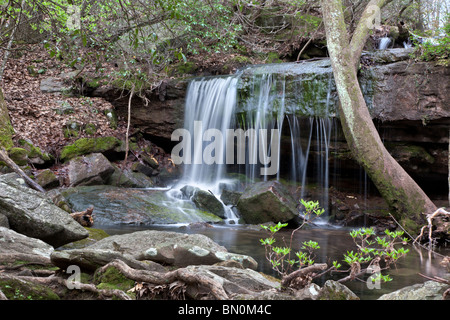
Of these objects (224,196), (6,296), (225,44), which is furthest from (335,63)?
(6,296)

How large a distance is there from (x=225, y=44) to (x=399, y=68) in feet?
22.0

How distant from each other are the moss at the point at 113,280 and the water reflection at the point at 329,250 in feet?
6.09

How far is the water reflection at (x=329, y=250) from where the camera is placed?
4.72m

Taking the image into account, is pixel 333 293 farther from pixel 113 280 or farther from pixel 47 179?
pixel 47 179

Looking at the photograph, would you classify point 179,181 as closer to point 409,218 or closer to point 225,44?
point 225,44

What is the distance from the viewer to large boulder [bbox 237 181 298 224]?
8852 mm

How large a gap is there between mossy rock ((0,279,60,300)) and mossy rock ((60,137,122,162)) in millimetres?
8541

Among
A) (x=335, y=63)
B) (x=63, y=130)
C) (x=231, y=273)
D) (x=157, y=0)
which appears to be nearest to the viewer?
(x=231, y=273)

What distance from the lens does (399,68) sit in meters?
9.33

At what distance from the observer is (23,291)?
2.97 metres

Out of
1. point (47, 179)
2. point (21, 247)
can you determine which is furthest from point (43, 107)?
point (21, 247)

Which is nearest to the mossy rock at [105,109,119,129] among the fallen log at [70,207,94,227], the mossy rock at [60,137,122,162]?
the mossy rock at [60,137,122,162]

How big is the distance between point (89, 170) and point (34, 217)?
5.43 meters

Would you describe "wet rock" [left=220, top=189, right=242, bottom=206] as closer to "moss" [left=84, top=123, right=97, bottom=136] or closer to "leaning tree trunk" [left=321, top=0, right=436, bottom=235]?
"leaning tree trunk" [left=321, top=0, right=436, bottom=235]
